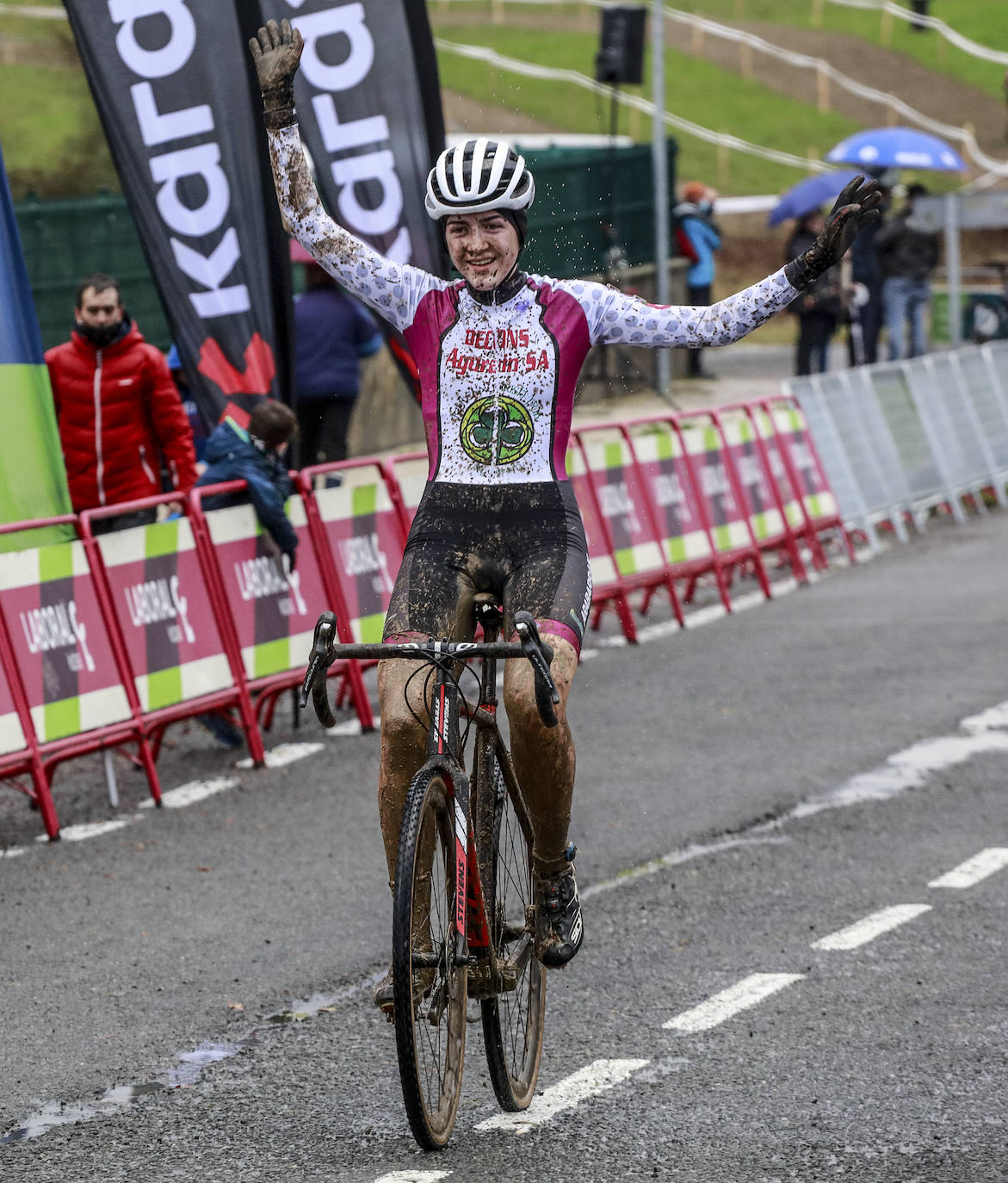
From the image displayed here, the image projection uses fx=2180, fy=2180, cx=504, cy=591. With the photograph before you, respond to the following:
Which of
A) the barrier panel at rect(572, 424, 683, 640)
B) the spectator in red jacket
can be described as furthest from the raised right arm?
the barrier panel at rect(572, 424, 683, 640)

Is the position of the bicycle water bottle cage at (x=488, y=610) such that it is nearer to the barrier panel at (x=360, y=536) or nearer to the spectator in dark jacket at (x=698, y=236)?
the barrier panel at (x=360, y=536)

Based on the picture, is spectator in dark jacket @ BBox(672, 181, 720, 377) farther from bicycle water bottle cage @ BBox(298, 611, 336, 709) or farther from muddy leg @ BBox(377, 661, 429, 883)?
bicycle water bottle cage @ BBox(298, 611, 336, 709)

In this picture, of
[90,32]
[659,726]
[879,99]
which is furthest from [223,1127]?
[879,99]

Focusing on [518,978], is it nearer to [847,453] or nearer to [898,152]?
[847,453]

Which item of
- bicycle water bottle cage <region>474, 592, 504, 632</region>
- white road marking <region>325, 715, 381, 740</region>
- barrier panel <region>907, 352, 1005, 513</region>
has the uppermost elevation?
bicycle water bottle cage <region>474, 592, 504, 632</region>

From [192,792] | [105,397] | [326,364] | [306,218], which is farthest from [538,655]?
[326,364]

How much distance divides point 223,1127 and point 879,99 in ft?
197

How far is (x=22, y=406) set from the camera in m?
10.6

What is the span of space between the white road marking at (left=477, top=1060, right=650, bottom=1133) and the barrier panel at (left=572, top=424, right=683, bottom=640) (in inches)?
328

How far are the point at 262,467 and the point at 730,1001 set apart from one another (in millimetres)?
5289

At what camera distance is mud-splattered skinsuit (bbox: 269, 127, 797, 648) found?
18.6 feet

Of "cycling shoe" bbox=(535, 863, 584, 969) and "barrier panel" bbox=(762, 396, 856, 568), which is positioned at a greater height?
"cycling shoe" bbox=(535, 863, 584, 969)

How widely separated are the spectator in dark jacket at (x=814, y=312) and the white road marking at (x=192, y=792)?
1404cm

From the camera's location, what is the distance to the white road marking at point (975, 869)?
8.09 m
